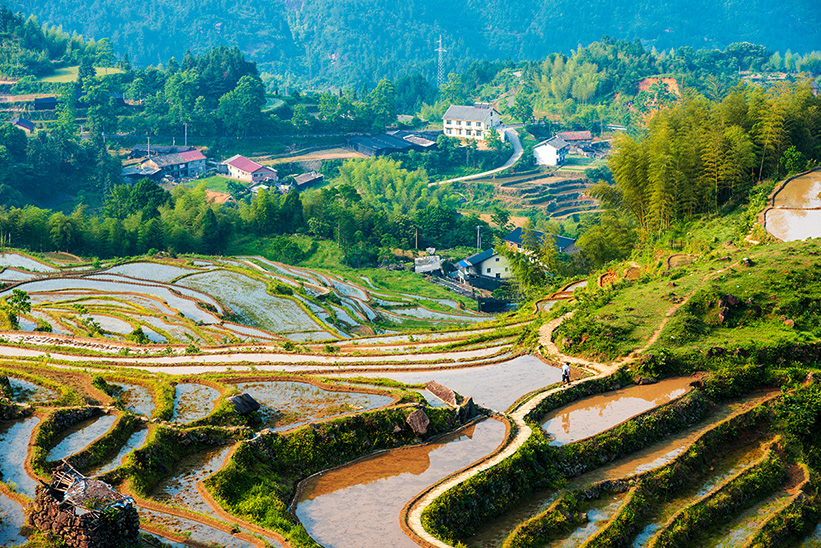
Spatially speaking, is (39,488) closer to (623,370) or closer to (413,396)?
(413,396)

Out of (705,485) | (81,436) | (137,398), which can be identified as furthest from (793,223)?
(81,436)

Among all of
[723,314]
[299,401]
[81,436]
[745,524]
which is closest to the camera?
[745,524]

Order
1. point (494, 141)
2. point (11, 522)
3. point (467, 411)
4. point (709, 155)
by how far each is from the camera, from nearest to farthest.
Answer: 1. point (11, 522)
2. point (467, 411)
3. point (709, 155)
4. point (494, 141)

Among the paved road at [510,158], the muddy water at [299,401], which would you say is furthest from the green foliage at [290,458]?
the paved road at [510,158]

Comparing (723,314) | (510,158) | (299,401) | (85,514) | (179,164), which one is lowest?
(299,401)

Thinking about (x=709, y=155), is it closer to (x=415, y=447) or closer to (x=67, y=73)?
(x=415, y=447)

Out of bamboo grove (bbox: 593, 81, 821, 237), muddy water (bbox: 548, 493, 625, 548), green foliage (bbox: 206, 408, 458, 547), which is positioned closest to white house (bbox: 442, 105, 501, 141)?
bamboo grove (bbox: 593, 81, 821, 237)

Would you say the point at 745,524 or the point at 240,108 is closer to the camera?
the point at 745,524
